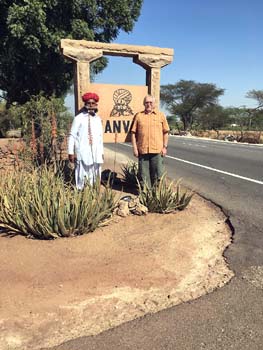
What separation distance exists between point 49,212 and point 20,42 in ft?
36.7

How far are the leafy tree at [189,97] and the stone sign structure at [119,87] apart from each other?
6525 centimetres

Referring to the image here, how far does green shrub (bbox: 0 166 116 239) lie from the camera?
502 cm

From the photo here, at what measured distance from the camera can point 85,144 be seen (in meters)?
5.97

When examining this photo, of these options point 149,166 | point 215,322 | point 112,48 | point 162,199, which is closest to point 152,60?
point 112,48

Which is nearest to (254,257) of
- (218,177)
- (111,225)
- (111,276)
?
(111,276)

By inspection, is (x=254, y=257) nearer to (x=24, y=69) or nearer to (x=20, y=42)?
(x=20, y=42)

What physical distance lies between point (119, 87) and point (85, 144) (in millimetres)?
2070

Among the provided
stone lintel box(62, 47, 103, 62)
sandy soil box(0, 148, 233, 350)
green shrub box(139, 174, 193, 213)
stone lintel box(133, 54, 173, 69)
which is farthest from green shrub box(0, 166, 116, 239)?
stone lintel box(133, 54, 173, 69)

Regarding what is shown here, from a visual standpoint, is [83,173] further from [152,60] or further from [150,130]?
[152,60]

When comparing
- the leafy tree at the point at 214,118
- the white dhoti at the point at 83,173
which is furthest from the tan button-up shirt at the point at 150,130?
the leafy tree at the point at 214,118

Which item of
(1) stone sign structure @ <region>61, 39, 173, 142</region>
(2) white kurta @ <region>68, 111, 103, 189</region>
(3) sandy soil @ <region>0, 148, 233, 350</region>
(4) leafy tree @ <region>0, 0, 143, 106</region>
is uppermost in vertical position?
(4) leafy tree @ <region>0, 0, 143, 106</region>

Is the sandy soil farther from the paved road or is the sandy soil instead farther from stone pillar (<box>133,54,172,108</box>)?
stone pillar (<box>133,54,172,108</box>)

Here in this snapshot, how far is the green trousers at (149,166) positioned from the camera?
21.8 ft

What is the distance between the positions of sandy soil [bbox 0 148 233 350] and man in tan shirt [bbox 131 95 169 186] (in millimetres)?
1084
